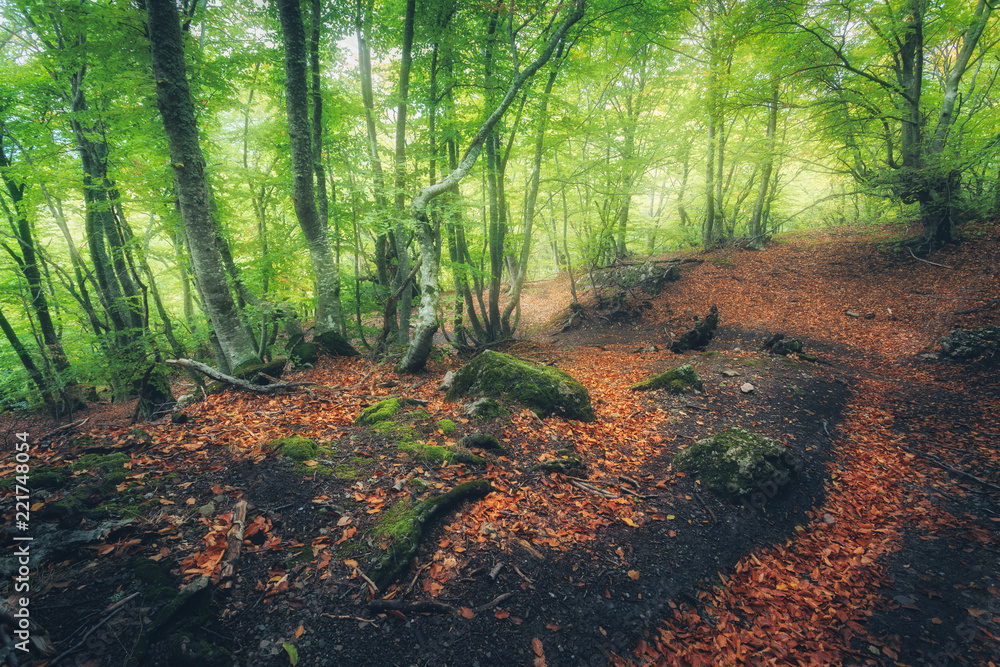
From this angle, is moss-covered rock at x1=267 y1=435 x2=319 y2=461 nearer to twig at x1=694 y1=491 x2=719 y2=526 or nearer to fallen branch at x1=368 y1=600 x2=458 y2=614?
fallen branch at x1=368 y1=600 x2=458 y2=614

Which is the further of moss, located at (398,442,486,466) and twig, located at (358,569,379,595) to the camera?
moss, located at (398,442,486,466)

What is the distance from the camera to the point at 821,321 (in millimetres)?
11211

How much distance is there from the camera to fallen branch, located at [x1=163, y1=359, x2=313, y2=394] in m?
5.36

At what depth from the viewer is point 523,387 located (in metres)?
5.98

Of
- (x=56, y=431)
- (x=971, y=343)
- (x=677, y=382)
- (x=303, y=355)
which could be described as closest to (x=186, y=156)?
(x=303, y=355)

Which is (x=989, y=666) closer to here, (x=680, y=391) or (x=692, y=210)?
(x=680, y=391)

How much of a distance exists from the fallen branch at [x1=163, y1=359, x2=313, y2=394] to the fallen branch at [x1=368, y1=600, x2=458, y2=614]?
4.24 metres

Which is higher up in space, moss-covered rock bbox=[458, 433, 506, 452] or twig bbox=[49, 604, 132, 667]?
twig bbox=[49, 604, 132, 667]

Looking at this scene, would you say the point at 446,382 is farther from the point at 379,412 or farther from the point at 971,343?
A: the point at 971,343

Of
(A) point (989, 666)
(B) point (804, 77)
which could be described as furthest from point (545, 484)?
(B) point (804, 77)

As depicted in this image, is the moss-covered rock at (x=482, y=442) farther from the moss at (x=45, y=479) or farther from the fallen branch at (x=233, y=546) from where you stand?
the moss at (x=45, y=479)

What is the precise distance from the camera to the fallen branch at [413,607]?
2613 mm

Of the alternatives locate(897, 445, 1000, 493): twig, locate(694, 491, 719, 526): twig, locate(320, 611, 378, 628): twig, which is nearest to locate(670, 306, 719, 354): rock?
locate(897, 445, 1000, 493): twig

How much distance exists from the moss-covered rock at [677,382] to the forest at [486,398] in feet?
0.30
